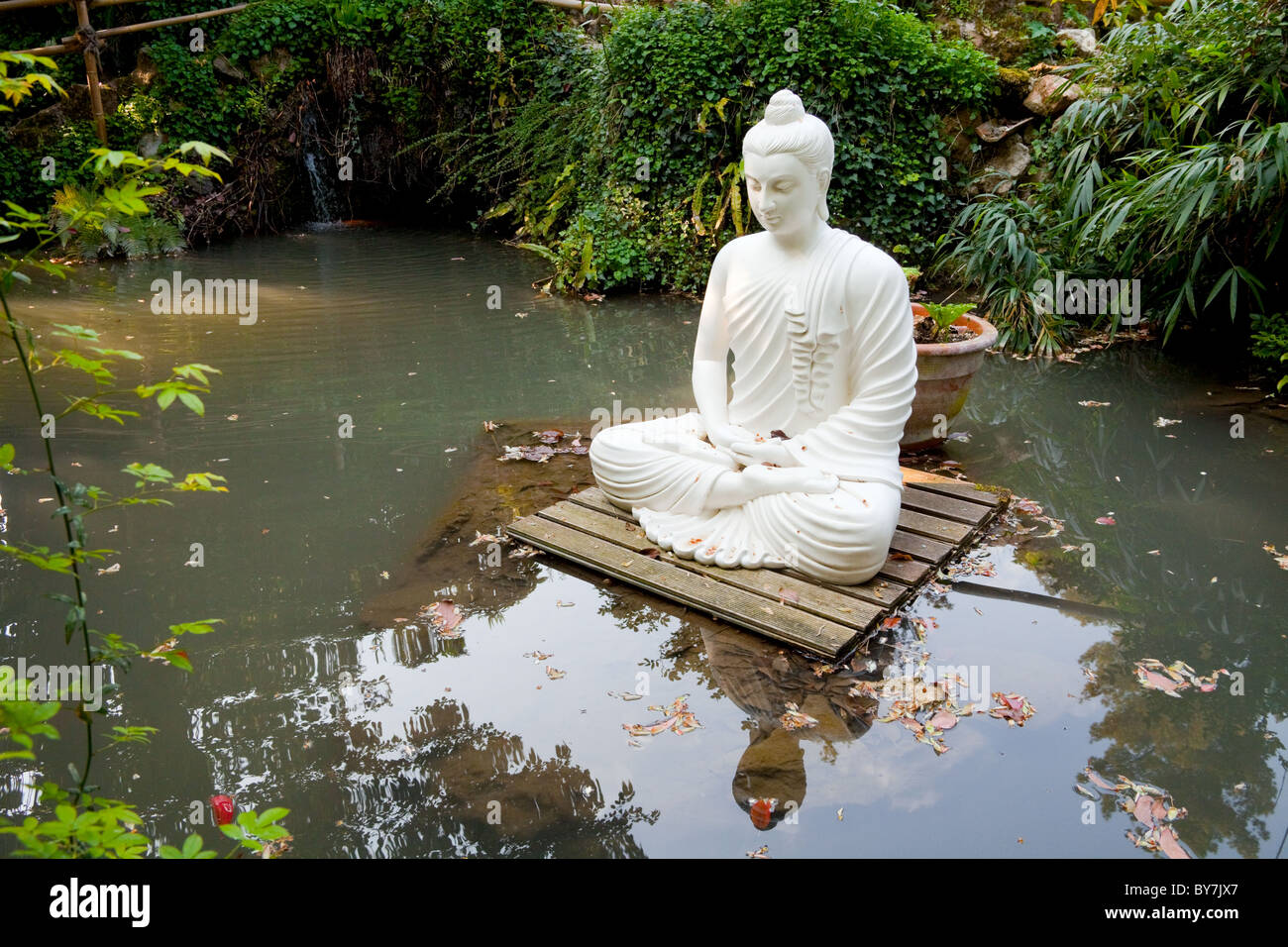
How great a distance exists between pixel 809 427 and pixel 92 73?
9.72 m

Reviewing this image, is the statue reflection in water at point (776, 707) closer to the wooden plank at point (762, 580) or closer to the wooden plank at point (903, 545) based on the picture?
the wooden plank at point (762, 580)

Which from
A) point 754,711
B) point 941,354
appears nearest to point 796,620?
point 754,711

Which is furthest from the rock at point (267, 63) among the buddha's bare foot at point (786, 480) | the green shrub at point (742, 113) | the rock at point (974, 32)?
the buddha's bare foot at point (786, 480)

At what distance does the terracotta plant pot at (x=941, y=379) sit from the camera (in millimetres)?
5371

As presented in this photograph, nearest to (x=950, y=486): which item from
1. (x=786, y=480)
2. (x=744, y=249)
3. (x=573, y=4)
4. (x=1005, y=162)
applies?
(x=786, y=480)

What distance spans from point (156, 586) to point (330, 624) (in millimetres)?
896

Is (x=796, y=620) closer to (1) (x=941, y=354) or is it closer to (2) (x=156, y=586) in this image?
(1) (x=941, y=354)

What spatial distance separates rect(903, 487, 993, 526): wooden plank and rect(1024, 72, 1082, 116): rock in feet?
17.2

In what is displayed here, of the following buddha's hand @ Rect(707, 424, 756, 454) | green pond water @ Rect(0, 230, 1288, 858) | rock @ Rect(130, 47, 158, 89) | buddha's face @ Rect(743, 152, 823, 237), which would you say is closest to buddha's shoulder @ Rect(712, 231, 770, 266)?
buddha's face @ Rect(743, 152, 823, 237)

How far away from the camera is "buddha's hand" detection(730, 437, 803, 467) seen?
13.9 feet

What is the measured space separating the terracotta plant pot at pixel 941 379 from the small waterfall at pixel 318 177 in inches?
383

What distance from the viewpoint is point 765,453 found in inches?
168

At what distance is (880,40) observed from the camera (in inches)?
331

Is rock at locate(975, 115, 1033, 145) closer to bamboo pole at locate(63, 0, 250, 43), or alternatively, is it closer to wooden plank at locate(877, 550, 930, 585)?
wooden plank at locate(877, 550, 930, 585)
